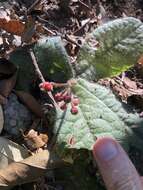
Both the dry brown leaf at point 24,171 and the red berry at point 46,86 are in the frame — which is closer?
the dry brown leaf at point 24,171

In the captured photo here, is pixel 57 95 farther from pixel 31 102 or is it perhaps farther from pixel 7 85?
pixel 7 85

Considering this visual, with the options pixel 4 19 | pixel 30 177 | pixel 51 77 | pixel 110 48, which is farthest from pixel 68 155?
pixel 4 19

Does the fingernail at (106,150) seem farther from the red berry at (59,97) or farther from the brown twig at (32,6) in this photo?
the brown twig at (32,6)

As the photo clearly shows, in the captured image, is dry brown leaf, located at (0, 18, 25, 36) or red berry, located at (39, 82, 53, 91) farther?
dry brown leaf, located at (0, 18, 25, 36)

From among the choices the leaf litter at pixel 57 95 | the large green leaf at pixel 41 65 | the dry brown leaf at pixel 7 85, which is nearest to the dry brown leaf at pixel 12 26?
the leaf litter at pixel 57 95

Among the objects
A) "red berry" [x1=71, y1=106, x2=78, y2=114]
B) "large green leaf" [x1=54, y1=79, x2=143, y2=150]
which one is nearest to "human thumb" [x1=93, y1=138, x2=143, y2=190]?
"large green leaf" [x1=54, y1=79, x2=143, y2=150]

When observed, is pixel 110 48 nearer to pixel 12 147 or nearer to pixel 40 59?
pixel 40 59

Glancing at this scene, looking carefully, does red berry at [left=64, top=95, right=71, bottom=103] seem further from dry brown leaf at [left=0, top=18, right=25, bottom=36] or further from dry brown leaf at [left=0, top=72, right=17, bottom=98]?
dry brown leaf at [left=0, top=18, right=25, bottom=36]
